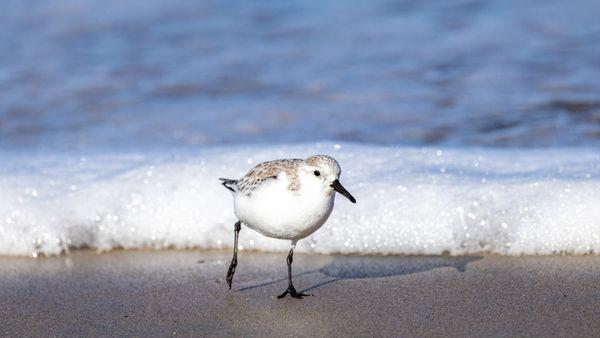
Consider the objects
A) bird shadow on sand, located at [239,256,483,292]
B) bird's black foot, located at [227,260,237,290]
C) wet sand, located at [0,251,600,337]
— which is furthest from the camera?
bird shadow on sand, located at [239,256,483,292]

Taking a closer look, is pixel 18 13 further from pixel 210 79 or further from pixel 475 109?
pixel 475 109

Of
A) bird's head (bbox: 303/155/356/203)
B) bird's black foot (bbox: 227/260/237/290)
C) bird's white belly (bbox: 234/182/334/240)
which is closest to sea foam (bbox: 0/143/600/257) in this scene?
bird's black foot (bbox: 227/260/237/290)

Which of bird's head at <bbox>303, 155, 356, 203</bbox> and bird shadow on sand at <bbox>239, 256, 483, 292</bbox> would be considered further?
bird shadow on sand at <bbox>239, 256, 483, 292</bbox>

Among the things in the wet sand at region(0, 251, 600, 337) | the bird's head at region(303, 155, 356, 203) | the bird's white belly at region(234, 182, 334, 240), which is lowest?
the wet sand at region(0, 251, 600, 337)

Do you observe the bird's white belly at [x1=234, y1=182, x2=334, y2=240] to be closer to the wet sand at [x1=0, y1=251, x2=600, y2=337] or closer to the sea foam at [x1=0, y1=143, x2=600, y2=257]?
the wet sand at [x1=0, y1=251, x2=600, y2=337]

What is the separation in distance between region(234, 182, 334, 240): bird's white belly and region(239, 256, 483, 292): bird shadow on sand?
48 centimetres

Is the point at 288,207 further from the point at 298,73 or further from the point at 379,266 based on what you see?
the point at 298,73

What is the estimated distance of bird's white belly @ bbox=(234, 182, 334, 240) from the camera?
3.97 metres

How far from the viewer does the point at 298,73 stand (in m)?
8.65

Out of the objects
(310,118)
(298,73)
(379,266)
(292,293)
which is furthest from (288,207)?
(298,73)

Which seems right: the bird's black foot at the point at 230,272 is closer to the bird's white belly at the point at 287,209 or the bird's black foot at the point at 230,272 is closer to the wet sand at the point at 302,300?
the wet sand at the point at 302,300

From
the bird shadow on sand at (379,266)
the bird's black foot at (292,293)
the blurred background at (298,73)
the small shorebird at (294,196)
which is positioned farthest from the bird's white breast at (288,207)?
the blurred background at (298,73)

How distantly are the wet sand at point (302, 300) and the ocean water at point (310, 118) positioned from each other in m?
0.19

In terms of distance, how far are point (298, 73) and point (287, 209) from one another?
4.77 meters
